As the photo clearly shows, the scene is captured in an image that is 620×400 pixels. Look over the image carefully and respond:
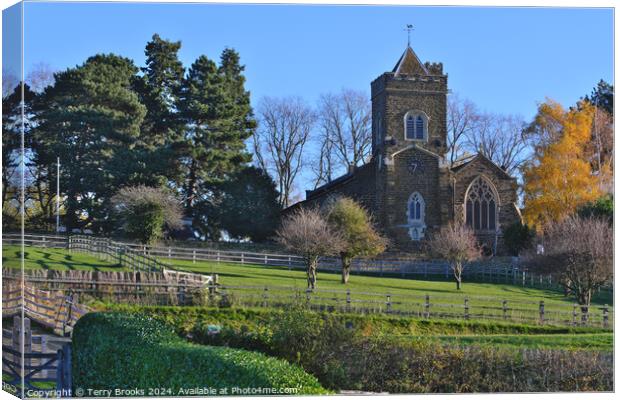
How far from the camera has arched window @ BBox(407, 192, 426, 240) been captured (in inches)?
1339

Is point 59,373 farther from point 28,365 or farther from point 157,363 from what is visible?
point 157,363

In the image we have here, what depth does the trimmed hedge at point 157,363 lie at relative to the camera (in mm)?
13984

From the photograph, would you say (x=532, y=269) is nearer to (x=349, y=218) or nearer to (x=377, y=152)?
(x=349, y=218)

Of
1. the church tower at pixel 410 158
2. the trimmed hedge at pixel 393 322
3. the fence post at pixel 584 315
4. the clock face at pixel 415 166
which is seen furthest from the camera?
the clock face at pixel 415 166

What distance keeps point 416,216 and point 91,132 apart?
1370 cm

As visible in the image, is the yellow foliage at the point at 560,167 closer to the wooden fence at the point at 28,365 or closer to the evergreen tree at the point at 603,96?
the evergreen tree at the point at 603,96

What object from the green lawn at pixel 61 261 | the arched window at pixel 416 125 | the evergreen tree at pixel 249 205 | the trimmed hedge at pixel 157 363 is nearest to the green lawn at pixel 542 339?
the trimmed hedge at pixel 157 363

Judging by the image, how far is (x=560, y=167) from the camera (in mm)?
29188

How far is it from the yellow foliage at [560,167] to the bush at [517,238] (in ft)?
3.14

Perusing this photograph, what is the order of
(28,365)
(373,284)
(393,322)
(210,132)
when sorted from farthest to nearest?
(210,132) < (373,284) < (393,322) < (28,365)

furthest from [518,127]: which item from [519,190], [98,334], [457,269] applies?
[98,334]

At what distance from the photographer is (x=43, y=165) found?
2114 centimetres

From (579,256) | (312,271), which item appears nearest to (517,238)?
(579,256)

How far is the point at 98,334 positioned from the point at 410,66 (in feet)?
48.3
